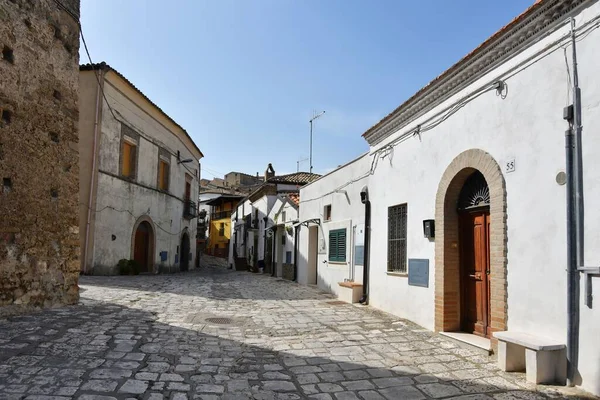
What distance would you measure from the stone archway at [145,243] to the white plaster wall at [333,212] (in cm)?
733

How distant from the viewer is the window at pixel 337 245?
11.2m

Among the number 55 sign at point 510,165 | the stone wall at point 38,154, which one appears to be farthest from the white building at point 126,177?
the number 55 sign at point 510,165

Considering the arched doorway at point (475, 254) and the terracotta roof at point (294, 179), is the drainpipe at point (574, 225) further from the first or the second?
the terracotta roof at point (294, 179)

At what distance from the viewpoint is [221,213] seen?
4491 centimetres

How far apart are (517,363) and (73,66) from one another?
830 centimetres

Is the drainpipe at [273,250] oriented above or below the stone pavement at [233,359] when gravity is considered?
above

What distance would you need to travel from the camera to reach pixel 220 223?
4559 centimetres

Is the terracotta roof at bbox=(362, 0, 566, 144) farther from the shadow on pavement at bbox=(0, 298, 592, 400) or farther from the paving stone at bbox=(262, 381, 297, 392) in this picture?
the paving stone at bbox=(262, 381, 297, 392)

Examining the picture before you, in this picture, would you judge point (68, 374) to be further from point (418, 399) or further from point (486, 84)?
point (486, 84)

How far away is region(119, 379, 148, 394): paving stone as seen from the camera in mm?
3800

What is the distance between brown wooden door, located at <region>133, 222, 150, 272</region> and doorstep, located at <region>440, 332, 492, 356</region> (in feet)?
49.2

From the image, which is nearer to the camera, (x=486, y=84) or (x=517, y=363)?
(x=517, y=363)

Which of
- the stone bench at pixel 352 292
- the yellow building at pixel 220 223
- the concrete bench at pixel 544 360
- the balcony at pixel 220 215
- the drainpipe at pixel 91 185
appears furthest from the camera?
the balcony at pixel 220 215

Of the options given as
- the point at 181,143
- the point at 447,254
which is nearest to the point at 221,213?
the point at 181,143
